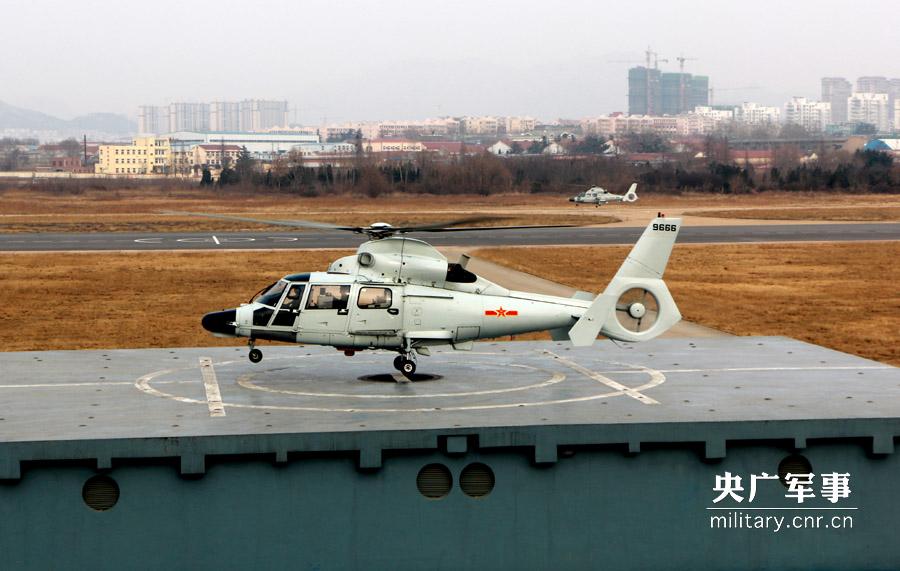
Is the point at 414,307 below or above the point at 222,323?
above

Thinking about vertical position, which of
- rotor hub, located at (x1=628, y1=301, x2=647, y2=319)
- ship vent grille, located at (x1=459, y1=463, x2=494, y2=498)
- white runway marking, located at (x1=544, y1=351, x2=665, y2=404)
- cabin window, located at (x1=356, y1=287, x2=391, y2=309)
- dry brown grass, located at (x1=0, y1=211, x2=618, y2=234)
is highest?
cabin window, located at (x1=356, y1=287, x2=391, y2=309)

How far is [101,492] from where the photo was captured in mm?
17297

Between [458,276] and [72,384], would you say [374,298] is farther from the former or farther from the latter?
[72,384]

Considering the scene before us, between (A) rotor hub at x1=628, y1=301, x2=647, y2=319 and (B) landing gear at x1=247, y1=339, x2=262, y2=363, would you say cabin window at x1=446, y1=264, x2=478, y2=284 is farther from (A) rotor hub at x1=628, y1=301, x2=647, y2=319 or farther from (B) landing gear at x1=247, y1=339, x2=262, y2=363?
(B) landing gear at x1=247, y1=339, x2=262, y2=363

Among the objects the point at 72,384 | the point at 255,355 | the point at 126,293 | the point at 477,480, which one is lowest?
the point at 477,480

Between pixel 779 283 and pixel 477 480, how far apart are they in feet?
124

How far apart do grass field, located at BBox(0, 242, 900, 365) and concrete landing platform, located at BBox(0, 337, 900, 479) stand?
8.95 m

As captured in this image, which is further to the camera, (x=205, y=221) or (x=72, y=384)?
(x=205, y=221)

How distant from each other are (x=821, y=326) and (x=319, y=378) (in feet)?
74.0

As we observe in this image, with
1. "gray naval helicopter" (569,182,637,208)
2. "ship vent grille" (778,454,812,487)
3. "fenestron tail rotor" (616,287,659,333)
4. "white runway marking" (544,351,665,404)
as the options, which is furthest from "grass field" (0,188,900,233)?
"ship vent grille" (778,454,812,487)

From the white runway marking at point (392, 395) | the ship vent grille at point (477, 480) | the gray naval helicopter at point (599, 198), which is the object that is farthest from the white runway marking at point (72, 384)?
the gray naval helicopter at point (599, 198)

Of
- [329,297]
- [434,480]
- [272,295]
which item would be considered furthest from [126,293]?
[434,480]

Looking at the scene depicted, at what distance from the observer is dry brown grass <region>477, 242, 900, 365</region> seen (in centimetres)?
4009

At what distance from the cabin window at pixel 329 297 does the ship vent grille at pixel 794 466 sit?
9.04 m
